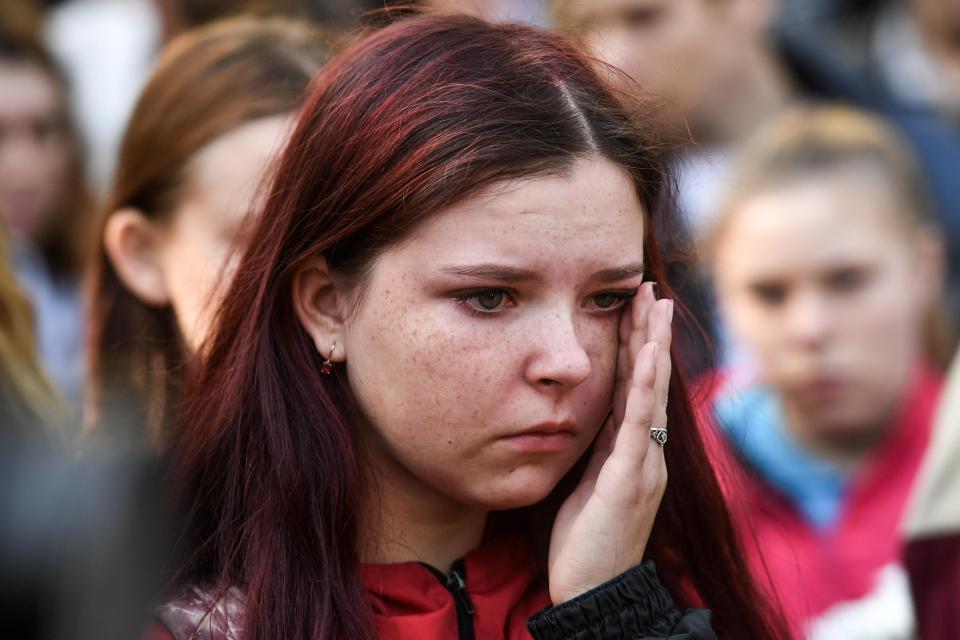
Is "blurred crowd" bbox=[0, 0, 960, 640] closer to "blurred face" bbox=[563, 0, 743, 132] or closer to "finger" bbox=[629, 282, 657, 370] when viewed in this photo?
"blurred face" bbox=[563, 0, 743, 132]

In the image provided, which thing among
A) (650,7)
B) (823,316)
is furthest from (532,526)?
(650,7)

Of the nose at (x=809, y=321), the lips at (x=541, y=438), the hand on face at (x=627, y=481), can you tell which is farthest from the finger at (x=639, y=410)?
the nose at (x=809, y=321)

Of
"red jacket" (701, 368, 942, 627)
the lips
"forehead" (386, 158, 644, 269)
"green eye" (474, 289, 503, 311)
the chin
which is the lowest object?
"red jacket" (701, 368, 942, 627)

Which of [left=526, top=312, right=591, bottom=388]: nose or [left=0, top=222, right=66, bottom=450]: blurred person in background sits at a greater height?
[left=526, top=312, right=591, bottom=388]: nose

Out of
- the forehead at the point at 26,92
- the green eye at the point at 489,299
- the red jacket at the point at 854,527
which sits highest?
the green eye at the point at 489,299

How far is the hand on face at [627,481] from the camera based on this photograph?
2213 millimetres

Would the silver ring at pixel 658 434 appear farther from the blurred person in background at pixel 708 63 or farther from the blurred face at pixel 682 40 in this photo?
the blurred face at pixel 682 40

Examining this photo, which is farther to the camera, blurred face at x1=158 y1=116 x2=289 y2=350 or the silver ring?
blurred face at x1=158 y1=116 x2=289 y2=350

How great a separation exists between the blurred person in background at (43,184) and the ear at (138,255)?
1.39m

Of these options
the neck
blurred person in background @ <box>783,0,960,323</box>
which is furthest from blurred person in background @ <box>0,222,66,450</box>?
blurred person in background @ <box>783,0,960,323</box>

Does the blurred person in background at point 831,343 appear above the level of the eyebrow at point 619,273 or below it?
below

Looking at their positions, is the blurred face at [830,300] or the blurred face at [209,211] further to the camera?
the blurred face at [830,300]

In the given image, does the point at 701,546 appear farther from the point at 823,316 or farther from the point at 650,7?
the point at 650,7

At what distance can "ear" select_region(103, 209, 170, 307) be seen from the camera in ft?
10.0
